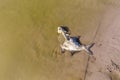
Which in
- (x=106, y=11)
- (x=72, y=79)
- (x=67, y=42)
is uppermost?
(x=106, y=11)

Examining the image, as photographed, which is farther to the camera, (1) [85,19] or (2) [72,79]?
(1) [85,19]

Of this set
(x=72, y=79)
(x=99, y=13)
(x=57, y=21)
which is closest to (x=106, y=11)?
(x=99, y=13)

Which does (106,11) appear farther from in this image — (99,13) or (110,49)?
(110,49)

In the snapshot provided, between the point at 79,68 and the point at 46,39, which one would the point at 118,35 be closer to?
the point at 79,68

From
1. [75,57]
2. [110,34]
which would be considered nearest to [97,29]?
[110,34]

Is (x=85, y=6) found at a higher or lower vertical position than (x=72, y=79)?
higher

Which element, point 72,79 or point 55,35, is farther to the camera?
point 55,35
